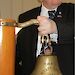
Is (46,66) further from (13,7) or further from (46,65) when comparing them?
(13,7)

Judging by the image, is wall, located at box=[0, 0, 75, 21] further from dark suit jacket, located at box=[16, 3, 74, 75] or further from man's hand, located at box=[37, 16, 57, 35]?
man's hand, located at box=[37, 16, 57, 35]

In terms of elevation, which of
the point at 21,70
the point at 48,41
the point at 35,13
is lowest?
the point at 21,70

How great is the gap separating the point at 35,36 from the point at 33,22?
0.26 metres

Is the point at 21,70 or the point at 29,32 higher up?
the point at 29,32

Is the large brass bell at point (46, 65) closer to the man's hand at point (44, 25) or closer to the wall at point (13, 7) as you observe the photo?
the man's hand at point (44, 25)

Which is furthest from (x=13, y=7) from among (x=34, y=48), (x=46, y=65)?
(x=46, y=65)

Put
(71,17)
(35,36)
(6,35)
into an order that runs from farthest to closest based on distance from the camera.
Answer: (71,17)
(35,36)
(6,35)

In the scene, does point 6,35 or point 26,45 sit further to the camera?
point 26,45

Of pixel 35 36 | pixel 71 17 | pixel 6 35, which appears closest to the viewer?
pixel 6 35

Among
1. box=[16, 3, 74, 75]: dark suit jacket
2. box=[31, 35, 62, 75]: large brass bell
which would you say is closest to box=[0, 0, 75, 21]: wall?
box=[16, 3, 74, 75]: dark suit jacket

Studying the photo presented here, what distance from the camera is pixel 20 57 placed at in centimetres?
94

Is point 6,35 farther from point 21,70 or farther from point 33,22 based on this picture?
point 21,70

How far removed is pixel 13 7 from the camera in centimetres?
197

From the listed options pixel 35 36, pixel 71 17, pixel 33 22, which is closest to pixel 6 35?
pixel 33 22
